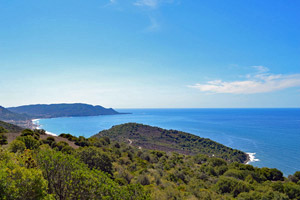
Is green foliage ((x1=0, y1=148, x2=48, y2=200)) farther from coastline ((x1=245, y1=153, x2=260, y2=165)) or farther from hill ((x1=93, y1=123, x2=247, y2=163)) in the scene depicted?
hill ((x1=93, y1=123, x2=247, y2=163))

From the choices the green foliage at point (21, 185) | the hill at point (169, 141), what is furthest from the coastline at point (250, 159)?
the green foliage at point (21, 185)

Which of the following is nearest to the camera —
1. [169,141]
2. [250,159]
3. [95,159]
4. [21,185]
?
[21,185]

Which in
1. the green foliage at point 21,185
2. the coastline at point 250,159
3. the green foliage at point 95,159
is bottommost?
the coastline at point 250,159

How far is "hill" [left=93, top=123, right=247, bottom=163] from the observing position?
256 ft

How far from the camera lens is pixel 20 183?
771 centimetres

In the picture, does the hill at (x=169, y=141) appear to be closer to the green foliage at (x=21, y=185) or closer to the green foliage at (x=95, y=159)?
the green foliage at (x=95, y=159)

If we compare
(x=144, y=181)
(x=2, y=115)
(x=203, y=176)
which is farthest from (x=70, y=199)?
(x=2, y=115)

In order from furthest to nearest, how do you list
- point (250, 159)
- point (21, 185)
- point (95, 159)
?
1. point (250, 159)
2. point (95, 159)
3. point (21, 185)

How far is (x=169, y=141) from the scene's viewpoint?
9806cm

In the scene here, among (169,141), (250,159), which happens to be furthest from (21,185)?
(169,141)

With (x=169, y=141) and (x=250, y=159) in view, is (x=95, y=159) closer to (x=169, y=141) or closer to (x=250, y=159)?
(x=250, y=159)

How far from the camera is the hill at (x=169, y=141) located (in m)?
77.9

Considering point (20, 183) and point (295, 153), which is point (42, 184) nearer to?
point (20, 183)

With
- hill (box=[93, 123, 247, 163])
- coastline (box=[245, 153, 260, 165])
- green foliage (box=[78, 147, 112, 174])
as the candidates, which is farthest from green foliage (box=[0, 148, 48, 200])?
hill (box=[93, 123, 247, 163])
